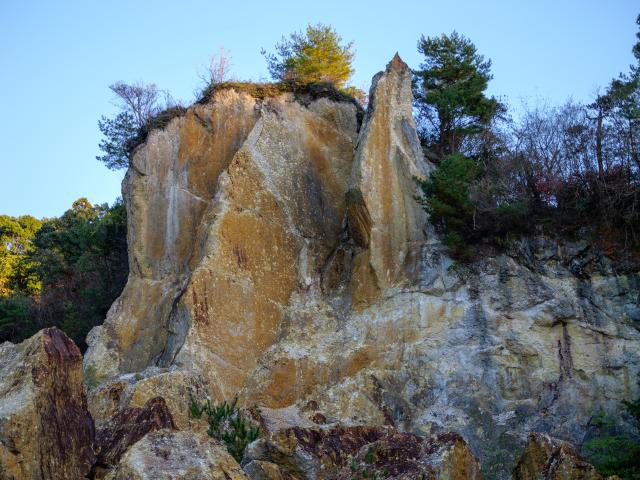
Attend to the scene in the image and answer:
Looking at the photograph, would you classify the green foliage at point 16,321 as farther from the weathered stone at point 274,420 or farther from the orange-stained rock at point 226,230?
the weathered stone at point 274,420

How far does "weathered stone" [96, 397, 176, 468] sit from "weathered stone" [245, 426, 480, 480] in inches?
53.9

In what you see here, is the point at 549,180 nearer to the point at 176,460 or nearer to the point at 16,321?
the point at 176,460

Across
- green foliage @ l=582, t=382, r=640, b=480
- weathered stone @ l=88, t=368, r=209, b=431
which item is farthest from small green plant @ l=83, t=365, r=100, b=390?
green foliage @ l=582, t=382, r=640, b=480

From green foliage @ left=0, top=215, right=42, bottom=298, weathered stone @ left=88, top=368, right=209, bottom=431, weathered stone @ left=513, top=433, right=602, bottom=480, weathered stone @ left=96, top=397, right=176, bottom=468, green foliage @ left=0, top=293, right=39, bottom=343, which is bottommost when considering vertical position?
weathered stone @ left=513, top=433, right=602, bottom=480

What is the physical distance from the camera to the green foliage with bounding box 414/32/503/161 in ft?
91.0

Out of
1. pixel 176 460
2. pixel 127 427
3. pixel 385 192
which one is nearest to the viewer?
pixel 176 460

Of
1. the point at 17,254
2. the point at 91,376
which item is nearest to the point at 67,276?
the point at 17,254

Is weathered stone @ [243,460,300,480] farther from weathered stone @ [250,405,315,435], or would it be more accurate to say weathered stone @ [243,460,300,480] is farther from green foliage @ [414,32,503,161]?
green foliage @ [414,32,503,161]

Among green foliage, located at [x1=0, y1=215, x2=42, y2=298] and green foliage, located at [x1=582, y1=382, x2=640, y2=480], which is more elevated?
green foliage, located at [x1=0, y1=215, x2=42, y2=298]

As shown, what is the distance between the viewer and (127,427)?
40.9 feet

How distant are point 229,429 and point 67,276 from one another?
2245cm

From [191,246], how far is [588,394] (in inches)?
426

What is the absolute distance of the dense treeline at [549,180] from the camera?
22.3 meters

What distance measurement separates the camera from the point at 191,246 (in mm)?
24562
